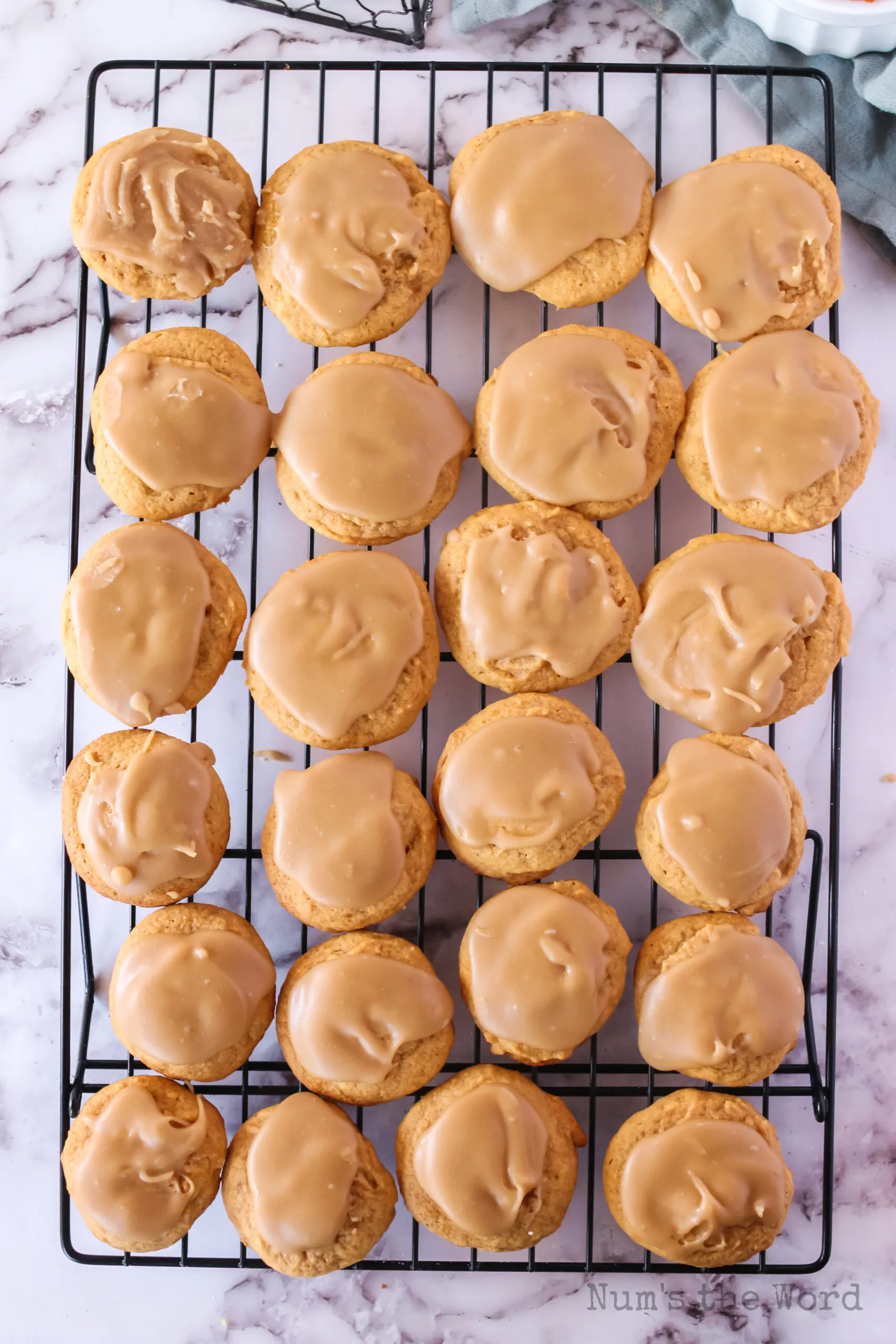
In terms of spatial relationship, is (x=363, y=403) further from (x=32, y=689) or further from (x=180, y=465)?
(x=32, y=689)

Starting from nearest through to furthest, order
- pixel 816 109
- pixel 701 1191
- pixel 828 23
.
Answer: pixel 701 1191 → pixel 828 23 → pixel 816 109

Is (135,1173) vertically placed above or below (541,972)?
below

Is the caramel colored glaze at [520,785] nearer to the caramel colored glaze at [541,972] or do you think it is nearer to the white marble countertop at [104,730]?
the caramel colored glaze at [541,972]

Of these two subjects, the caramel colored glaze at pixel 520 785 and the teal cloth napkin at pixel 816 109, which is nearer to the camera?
the caramel colored glaze at pixel 520 785

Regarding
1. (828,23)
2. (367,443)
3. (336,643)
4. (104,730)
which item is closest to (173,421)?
(367,443)

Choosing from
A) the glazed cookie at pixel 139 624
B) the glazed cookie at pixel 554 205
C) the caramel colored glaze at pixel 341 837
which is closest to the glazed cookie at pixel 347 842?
the caramel colored glaze at pixel 341 837

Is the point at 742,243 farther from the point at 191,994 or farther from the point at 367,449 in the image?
the point at 191,994

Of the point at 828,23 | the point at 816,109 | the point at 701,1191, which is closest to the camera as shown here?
the point at 701,1191
